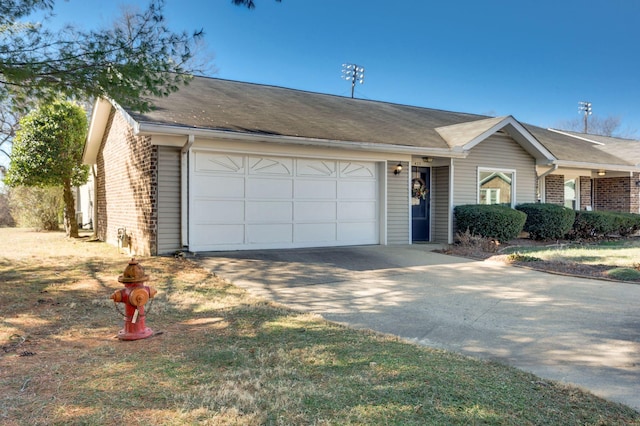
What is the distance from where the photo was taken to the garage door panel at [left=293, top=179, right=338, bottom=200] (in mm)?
10516

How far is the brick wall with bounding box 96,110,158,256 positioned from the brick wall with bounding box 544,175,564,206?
43.6 feet

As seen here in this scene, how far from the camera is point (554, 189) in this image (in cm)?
1611

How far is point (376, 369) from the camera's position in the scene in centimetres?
350

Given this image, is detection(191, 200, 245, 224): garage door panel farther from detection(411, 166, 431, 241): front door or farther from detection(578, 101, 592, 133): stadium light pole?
detection(578, 101, 592, 133): stadium light pole

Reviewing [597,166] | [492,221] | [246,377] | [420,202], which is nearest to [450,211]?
[420,202]

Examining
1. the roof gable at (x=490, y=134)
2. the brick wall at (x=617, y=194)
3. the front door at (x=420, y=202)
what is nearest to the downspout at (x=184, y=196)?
the front door at (x=420, y=202)

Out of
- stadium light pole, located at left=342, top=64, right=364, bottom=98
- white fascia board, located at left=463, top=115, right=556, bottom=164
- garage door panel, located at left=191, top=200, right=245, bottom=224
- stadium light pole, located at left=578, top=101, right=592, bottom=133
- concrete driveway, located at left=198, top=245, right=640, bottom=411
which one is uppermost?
stadium light pole, located at left=342, top=64, right=364, bottom=98

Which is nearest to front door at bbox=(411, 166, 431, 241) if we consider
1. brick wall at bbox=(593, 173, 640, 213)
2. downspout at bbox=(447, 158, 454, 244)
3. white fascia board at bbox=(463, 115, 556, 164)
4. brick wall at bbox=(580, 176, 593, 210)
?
downspout at bbox=(447, 158, 454, 244)

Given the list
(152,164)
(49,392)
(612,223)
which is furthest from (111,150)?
(612,223)

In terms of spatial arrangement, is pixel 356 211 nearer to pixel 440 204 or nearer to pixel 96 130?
pixel 440 204

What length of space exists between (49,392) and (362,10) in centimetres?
1525

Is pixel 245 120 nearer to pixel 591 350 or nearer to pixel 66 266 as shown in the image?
pixel 66 266

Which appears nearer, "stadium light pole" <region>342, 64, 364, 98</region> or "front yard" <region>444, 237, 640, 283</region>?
"front yard" <region>444, 237, 640, 283</region>

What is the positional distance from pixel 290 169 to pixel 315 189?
32.1 inches
